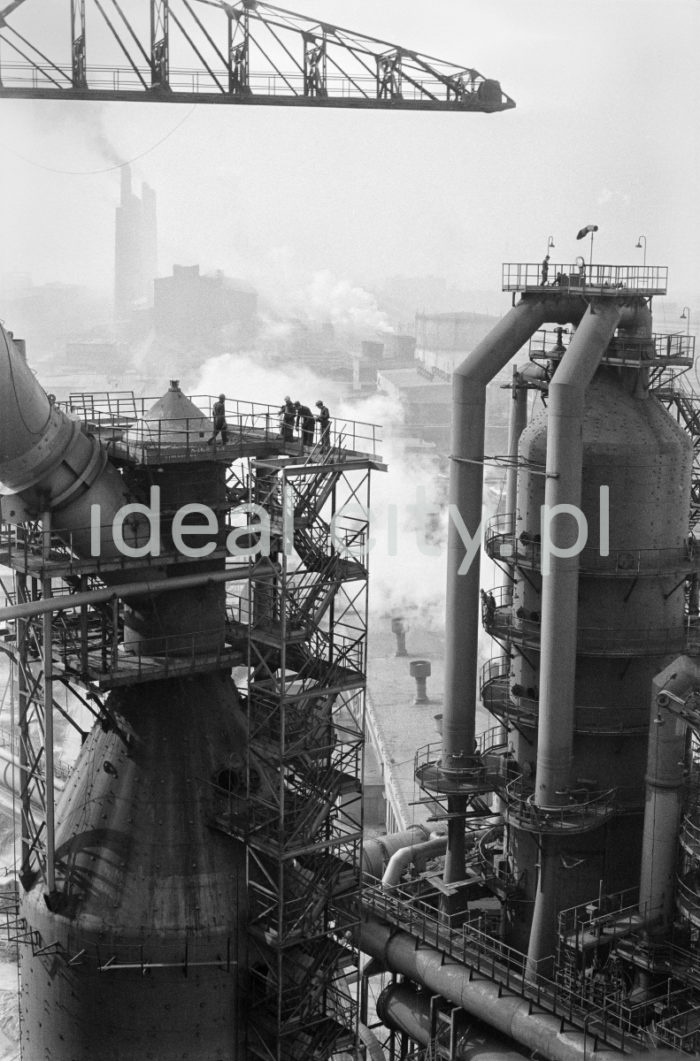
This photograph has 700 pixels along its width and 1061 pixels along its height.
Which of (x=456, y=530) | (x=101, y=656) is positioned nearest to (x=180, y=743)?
(x=101, y=656)

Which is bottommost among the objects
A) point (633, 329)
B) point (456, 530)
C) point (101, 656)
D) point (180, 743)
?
point (180, 743)

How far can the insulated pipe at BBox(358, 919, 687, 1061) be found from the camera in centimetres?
2242

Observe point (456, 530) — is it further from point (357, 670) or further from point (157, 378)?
point (157, 378)

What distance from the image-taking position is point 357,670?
997 inches

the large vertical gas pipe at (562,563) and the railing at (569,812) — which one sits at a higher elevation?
the large vertical gas pipe at (562,563)

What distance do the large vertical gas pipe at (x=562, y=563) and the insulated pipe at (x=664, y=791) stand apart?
60.8 inches

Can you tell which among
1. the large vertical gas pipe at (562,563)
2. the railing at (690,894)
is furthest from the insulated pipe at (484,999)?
the large vertical gas pipe at (562,563)

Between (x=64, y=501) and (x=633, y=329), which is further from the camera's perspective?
(x=633, y=329)

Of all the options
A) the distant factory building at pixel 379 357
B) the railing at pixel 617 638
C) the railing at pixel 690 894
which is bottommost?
the railing at pixel 690 894

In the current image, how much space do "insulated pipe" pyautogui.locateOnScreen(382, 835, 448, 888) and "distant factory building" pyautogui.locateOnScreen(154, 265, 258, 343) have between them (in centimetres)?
6379

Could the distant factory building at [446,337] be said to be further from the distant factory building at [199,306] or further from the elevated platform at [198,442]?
the elevated platform at [198,442]

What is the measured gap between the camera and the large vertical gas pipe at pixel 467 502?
25844mm

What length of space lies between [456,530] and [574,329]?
4.48 metres

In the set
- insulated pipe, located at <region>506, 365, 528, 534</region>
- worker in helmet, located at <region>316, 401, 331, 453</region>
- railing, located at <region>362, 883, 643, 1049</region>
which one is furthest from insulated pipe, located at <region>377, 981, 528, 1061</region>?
worker in helmet, located at <region>316, 401, 331, 453</region>
